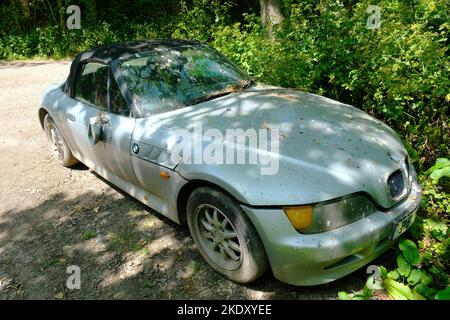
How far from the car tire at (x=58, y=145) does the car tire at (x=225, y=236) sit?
8.00ft

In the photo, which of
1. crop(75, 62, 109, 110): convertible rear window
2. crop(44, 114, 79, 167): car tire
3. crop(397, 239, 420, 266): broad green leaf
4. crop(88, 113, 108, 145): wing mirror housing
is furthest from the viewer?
crop(44, 114, 79, 167): car tire

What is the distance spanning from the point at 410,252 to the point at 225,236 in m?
1.25

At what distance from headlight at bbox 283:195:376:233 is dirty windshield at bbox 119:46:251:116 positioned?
1.50 meters

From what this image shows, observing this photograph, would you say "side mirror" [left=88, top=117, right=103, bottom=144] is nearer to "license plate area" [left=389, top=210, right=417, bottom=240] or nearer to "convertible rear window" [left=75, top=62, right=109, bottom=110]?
"convertible rear window" [left=75, top=62, right=109, bottom=110]

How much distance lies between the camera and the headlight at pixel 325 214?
2180 millimetres

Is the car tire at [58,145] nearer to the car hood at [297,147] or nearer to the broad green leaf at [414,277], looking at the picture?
the car hood at [297,147]

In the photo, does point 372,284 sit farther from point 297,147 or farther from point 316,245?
point 297,147

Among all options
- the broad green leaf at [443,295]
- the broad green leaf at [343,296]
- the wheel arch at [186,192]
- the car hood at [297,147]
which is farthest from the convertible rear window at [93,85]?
the broad green leaf at [443,295]

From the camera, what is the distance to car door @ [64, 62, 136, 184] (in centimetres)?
318

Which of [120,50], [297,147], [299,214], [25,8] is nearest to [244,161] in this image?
[297,147]

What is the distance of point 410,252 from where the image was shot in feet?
8.19

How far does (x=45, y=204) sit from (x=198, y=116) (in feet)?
A: 7.05

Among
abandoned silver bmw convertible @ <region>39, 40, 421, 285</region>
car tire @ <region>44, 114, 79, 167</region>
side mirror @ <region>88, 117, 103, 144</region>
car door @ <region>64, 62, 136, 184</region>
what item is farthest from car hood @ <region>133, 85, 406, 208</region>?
car tire @ <region>44, 114, 79, 167</region>
